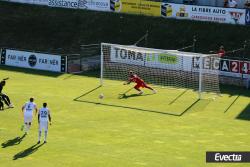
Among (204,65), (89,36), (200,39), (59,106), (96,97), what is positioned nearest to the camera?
(59,106)

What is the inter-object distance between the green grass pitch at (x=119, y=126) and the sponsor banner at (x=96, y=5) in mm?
14060

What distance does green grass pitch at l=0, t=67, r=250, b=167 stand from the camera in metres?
28.5

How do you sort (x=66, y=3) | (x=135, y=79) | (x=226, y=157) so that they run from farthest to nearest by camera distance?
(x=66, y=3) < (x=135, y=79) < (x=226, y=157)

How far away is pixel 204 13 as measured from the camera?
5488cm

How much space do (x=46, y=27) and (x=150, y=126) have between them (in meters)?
28.5

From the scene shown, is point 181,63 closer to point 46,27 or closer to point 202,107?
point 202,107

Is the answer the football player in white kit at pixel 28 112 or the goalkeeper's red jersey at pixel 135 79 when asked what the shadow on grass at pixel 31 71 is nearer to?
the goalkeeper's red jersey at pixel 135 79

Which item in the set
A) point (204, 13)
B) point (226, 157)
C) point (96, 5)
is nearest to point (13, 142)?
point (226, 157)

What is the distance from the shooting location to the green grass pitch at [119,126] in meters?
28.5

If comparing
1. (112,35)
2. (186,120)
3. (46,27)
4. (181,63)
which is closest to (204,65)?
(181,63)

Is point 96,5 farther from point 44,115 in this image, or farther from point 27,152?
point 27,152

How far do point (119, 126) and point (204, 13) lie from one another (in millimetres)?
23255

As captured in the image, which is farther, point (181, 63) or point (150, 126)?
point (181, 63)

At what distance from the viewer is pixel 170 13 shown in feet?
185
